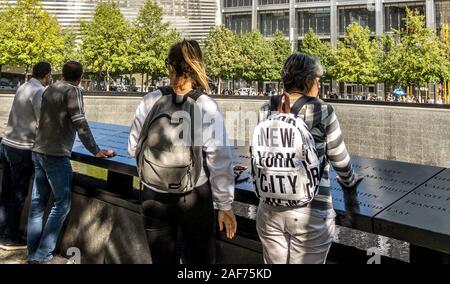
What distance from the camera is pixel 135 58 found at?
42781 millimetres

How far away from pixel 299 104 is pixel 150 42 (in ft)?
142

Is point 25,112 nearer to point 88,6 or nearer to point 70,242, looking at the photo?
point 70,242

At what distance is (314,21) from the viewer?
5697 cm

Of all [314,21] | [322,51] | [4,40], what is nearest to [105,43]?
[4,40]

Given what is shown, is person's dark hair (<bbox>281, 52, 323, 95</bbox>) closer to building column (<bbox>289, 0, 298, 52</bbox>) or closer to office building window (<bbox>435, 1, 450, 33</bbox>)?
office building window (<bbox>435, 1, 450, 33</bbox>)

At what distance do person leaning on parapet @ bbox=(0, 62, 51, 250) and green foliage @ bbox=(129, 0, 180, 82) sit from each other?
39.2 m

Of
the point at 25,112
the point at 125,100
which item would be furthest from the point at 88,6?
the point at 25,112

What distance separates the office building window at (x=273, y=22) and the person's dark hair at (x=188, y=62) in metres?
58.3

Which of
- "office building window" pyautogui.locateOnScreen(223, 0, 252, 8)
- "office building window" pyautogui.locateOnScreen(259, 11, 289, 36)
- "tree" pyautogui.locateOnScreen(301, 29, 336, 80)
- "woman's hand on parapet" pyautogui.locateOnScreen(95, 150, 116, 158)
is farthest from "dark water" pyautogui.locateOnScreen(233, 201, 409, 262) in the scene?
"office building window" pyautogui.locateOnScreen(223, 0, 252, 8)

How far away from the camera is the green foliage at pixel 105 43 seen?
40938mm

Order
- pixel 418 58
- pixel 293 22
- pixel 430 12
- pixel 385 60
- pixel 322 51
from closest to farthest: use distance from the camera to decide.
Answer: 1. pixel 418 58
2. pixel 385 60
3. pixel 430 12
4. pixel 322 51
5. pixel 293 22

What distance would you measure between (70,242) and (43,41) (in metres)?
34.4

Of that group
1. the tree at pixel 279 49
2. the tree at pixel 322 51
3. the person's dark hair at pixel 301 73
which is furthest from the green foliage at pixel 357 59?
the person's dark hair at pixel 301 73

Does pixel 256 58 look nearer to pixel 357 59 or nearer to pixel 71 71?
pixel 357 59
